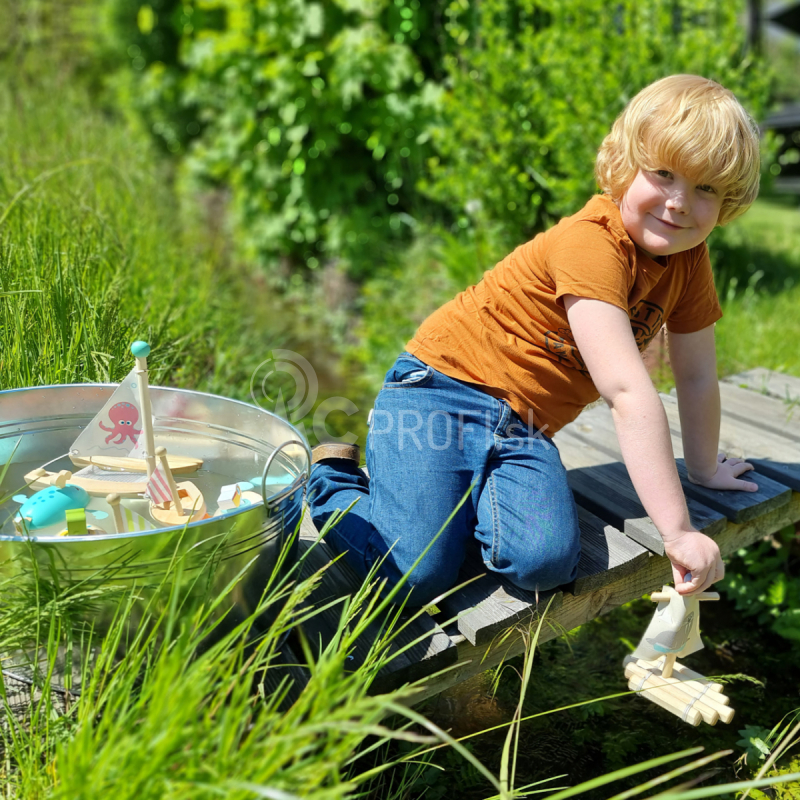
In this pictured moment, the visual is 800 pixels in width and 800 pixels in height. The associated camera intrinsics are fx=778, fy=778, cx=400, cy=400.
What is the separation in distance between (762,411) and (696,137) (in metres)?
1.28

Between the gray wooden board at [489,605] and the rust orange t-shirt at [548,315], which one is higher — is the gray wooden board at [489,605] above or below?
below

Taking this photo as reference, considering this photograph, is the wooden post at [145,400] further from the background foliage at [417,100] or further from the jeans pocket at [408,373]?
the background foliage at [417,100]

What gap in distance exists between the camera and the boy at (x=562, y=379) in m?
1.54

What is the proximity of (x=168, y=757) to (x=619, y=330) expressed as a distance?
1107 mm

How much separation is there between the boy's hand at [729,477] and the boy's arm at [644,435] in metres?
0.42

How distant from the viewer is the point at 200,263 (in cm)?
389

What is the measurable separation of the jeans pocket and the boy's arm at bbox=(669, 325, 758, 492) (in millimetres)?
622

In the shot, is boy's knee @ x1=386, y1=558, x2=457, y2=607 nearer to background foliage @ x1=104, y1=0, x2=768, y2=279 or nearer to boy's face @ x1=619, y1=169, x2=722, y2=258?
boy's face @ x1=619, y1=169, x2=722, y2=258

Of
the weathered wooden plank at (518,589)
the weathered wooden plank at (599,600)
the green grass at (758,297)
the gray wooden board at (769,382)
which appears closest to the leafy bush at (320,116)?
the green grass at (758,297)

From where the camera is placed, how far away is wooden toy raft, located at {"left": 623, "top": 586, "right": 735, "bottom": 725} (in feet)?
5.16

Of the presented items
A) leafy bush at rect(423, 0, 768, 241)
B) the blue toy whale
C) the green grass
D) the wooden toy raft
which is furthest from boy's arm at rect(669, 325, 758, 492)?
leafy bush at rect(423, 0, 768, 241)

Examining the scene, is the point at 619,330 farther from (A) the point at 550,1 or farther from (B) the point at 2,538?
(A) the point at 550,1

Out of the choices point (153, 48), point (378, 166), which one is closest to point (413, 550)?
point (378, 166)

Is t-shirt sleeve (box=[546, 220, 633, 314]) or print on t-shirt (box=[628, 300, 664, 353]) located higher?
t-shirt sleeve (box=[546, 220, 633, 314])
